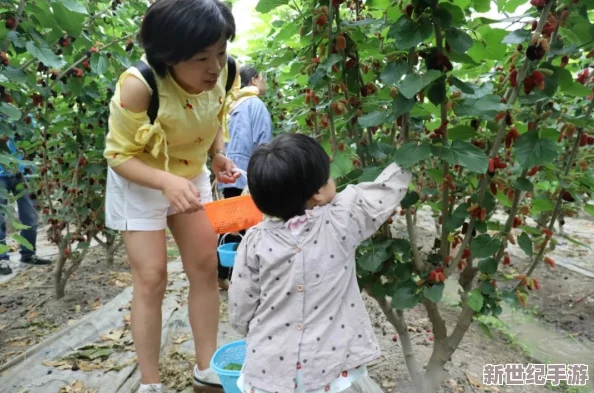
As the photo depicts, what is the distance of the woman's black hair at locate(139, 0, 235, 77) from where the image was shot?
1484mm

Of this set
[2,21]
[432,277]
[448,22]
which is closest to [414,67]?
[448,22]

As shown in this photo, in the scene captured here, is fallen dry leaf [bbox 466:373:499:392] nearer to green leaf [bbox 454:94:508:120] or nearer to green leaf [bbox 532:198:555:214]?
green leaf [bbox 532:198:555:214]

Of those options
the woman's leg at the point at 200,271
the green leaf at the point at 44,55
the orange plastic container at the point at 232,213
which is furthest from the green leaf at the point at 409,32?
the green leaf at the point at 44,55

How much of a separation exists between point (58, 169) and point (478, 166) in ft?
12.0

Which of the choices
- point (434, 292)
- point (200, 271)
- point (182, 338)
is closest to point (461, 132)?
point (434, 292)

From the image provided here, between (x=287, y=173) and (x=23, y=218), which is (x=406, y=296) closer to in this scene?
(x=287, y=173)

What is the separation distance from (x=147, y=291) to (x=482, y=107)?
134cm

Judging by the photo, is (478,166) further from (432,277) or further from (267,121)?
(267,121)

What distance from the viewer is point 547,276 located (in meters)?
4.37

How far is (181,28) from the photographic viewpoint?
4.87 feet

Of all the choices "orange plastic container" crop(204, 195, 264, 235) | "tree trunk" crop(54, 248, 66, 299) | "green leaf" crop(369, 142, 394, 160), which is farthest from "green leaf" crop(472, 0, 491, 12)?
"tree trunk" crop(54, 248, 66, 299)

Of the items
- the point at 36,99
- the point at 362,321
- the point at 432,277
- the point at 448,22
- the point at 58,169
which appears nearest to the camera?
the point at 448,22

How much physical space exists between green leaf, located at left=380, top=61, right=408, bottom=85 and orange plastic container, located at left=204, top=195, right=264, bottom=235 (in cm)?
61

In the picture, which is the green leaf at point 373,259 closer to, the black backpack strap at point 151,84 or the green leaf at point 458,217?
the green leaf at point 458,217
